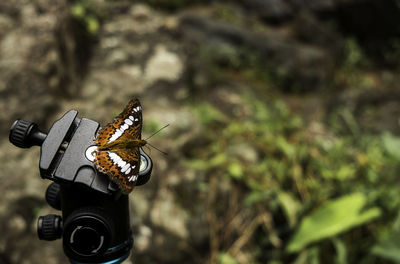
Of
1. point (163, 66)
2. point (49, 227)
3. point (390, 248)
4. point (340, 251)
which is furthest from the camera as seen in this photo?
point (163, 66)

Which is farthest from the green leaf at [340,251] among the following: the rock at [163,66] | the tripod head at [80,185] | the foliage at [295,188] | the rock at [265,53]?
the rock at [265,53]

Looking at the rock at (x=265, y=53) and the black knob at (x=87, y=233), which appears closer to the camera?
the black knob at (x=87, y=233)

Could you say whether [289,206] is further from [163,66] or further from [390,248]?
[163,66]

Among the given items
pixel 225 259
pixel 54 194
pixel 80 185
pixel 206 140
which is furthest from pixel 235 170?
pixel 80 185

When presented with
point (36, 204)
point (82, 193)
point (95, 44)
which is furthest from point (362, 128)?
point (82, 193)

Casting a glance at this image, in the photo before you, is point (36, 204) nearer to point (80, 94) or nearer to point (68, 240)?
point (80, 94)

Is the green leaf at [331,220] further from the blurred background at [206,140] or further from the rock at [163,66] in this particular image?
the rock at [163,66]

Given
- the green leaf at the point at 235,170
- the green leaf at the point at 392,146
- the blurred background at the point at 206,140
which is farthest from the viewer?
the green leaf at the point at 235,170
